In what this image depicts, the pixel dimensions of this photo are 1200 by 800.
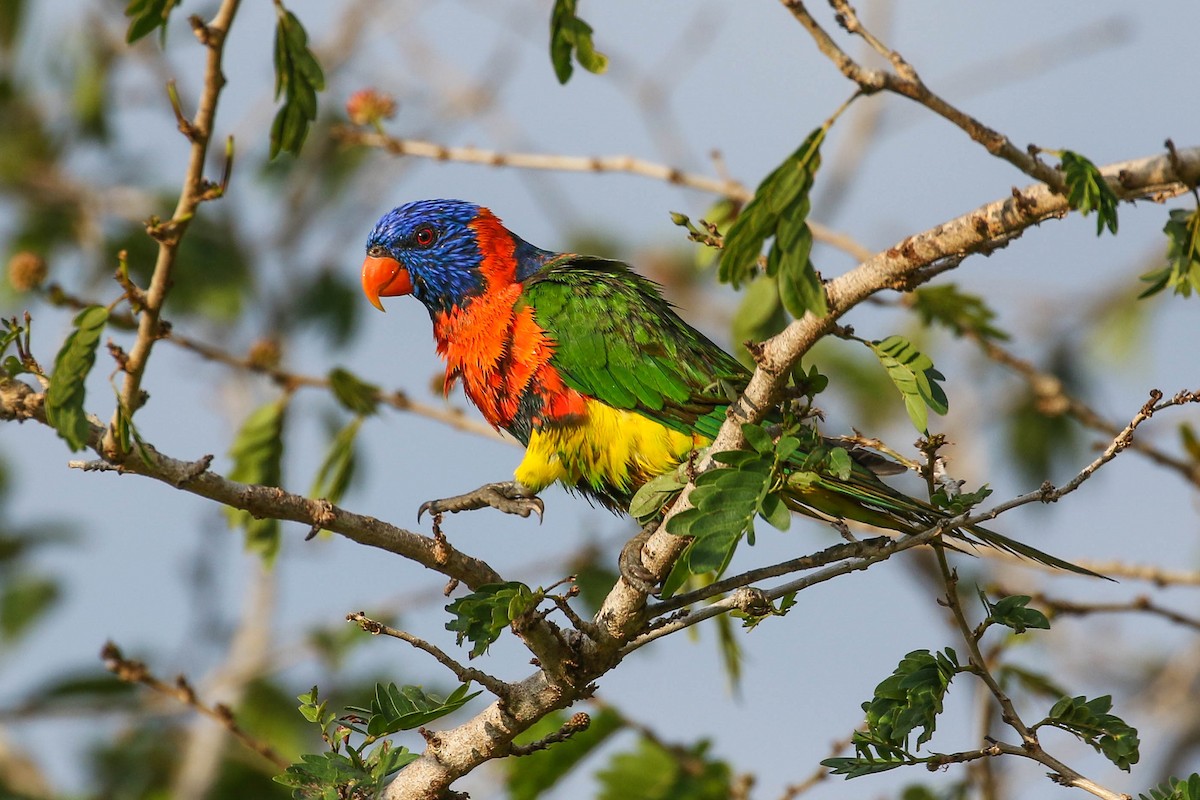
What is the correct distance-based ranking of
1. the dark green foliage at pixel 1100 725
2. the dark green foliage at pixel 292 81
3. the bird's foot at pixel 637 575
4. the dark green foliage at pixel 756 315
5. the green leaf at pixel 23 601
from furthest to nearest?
the green leaf at pixel 23 601
the dark green foliage at pixel 756 315
the bird's foot at pixel 637 575
the dark green foliage at pixel 292 81
the dark green foliage at pixel 1100 725

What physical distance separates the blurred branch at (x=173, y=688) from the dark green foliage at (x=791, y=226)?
8.03 feet

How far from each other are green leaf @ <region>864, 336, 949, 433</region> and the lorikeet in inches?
38.1

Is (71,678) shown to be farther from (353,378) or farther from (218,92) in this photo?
(218,92)

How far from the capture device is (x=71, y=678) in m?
7.75

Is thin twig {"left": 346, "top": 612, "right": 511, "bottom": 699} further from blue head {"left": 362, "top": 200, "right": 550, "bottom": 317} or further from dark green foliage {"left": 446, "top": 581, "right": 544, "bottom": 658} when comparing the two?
blue head {"left": 362, "top": 200, "right": 550, "bottom": 317}

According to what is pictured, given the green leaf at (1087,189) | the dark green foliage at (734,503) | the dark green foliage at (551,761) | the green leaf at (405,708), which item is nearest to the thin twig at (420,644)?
the green leaf at (405,708)

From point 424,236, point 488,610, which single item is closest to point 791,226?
point 488,610

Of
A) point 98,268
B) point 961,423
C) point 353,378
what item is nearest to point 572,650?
point 353,378

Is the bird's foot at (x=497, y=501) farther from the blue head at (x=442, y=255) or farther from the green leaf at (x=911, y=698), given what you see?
the green leaf at (x=911, y=698)

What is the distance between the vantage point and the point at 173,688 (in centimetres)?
424

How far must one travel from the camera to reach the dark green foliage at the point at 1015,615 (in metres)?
2.65

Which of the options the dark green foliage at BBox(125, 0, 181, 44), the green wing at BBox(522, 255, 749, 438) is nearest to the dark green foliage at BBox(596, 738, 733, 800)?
the green wing at BBox(522, 255, 749, 438)

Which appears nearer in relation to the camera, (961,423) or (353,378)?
(353,378)

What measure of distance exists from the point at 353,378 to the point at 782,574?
252cm
